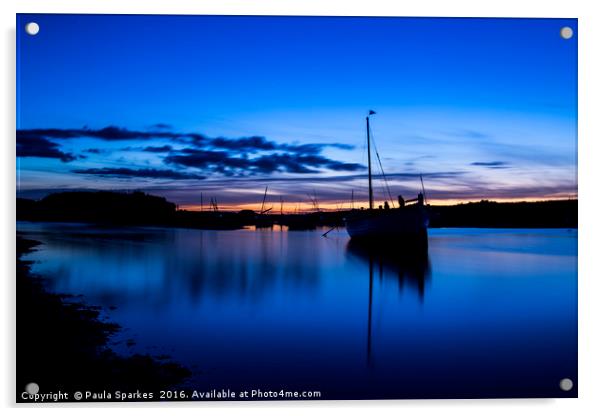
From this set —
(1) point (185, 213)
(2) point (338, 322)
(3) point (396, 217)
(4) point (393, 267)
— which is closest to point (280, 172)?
(1) point (185, 213)

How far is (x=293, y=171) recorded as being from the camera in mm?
6176

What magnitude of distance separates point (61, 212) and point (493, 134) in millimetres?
4426

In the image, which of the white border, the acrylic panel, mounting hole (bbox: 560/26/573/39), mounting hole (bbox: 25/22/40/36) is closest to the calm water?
the acrylic panel

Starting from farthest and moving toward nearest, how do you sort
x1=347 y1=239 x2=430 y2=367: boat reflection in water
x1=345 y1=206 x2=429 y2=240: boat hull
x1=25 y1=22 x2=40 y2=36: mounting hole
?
x1=347 y1=239 x2=430 y2=367: boat reflection in water < x1=345 y1=206 x2=429 y2=240: boat hull < x1=25 y1=22 x2=40 y2=36: mounting hole

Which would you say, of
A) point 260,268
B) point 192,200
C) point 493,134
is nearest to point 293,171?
point 192,200

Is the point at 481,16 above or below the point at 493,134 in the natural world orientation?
above

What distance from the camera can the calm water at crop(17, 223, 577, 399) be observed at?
4.99m

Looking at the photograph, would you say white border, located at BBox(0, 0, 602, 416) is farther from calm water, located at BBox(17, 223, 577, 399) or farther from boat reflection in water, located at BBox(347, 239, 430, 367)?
boat reflection in water, located at BBox(347, 239, 430, 367)

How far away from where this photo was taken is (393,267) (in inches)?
399

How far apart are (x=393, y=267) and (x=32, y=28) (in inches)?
287

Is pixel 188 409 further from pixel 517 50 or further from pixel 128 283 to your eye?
pixel 517 50

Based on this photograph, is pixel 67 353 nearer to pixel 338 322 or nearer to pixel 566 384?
pixel 338 322

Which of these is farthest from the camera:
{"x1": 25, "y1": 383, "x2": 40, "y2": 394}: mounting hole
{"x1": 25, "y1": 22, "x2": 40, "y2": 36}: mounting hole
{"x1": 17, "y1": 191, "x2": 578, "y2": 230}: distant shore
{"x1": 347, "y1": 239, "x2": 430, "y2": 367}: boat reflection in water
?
{"x1": 347, "y1": 239, "x2": 430, "y2": 367}: boat reflection in water

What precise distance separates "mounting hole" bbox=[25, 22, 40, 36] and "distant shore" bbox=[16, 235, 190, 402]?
1790 millimetres
